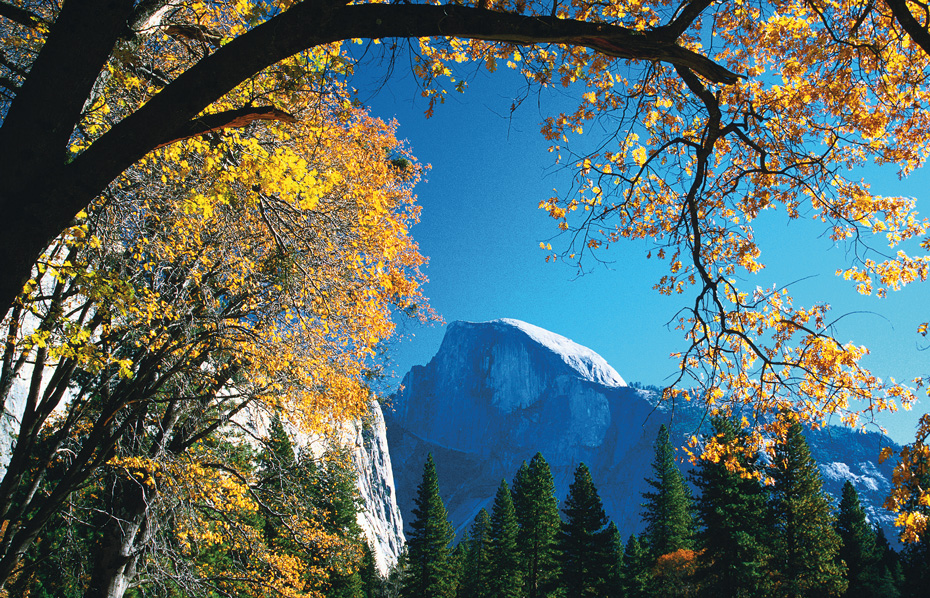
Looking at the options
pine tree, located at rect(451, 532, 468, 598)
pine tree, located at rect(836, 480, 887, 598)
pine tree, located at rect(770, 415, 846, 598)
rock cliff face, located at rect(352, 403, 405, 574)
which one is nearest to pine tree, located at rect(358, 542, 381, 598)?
pine tree, located at rect(451, 532, 468, 598)

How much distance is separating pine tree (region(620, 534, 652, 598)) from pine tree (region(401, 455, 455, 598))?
12.7 meters

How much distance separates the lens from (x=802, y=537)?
911 inches

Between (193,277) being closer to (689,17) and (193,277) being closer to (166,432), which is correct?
(166,432)

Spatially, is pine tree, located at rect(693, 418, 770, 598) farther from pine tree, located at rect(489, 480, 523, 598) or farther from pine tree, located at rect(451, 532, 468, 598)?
pine tree, located at rect(451, 532, 468, 598)

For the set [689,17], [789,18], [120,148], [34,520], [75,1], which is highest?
[789,18]

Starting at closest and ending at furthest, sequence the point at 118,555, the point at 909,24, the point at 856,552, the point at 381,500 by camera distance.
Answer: the point at 909,24, the point at 118,555, the point at 856,552, the point at 381,500

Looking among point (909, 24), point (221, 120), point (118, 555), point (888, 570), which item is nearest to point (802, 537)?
point (888, 570)

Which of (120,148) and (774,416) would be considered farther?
(774,416)

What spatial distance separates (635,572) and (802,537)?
17.4 metres

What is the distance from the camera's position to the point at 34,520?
22.4 ft

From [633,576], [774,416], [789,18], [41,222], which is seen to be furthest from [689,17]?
[633,576]

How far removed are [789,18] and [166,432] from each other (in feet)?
34.4

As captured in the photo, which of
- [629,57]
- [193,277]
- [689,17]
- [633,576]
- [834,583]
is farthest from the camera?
[633,576]

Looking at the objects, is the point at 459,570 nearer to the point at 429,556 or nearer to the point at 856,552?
the point at 429,556
